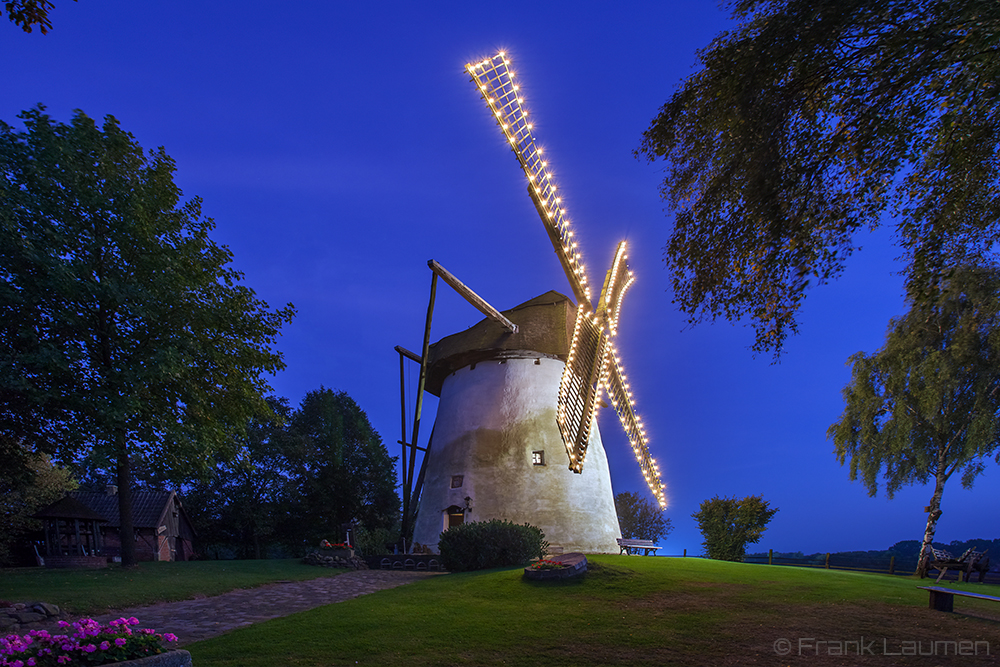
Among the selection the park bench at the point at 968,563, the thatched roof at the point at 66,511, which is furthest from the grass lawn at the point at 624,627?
the thatched roof at the point at 66,511

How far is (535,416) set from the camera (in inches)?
891

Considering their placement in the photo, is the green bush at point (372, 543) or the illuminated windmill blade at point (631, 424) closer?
the illuminated windmill blade at point (631, 424)

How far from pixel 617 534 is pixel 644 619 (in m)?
14.6

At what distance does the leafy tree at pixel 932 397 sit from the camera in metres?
17.8

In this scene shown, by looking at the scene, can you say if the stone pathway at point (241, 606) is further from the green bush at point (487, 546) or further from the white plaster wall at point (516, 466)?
the white plaster wall at point (516, 466)

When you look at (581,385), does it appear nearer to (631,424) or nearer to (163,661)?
(631,424)

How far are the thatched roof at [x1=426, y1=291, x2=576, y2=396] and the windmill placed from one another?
5 centimetres

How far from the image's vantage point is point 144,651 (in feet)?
18.7

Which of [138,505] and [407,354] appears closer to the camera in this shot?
[407,354]

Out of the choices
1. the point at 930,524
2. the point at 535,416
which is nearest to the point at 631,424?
the point at 535,416

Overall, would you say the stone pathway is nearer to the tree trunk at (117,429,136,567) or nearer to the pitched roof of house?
the tree trunk at (117,429,136,567)

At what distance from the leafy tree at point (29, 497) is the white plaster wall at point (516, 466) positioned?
Result: 1395cm

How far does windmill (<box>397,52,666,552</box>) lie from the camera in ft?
66.5

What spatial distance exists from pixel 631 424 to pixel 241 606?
650 inches
